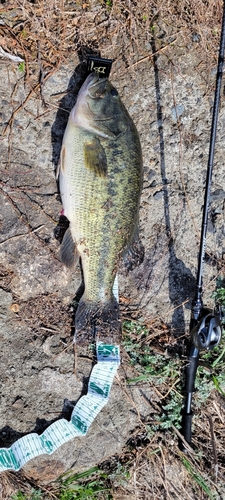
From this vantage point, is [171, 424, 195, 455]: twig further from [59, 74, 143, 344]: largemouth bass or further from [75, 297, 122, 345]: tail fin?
[59, 74, 143, 344]: largemouth bass

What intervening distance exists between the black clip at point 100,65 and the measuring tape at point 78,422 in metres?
1.70

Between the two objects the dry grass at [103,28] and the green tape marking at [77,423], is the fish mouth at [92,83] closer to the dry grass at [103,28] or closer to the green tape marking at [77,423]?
the dry grass at [103,28]

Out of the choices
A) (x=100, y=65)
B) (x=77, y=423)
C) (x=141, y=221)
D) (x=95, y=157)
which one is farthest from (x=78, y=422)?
(x=100, y=65)

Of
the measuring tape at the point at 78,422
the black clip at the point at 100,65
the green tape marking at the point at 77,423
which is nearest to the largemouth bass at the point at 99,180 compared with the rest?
the black clip at the point at 100,65

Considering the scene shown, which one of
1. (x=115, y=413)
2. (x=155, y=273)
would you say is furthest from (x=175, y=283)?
(x=115, y=413)

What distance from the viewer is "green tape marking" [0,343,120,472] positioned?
360cm

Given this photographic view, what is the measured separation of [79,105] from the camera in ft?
10.8

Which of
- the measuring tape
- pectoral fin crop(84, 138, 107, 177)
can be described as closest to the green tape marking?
the measuring tape

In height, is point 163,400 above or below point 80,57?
below

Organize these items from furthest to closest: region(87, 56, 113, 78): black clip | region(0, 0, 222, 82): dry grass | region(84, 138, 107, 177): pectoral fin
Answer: region(0, 0, 222, 82): dry grass
region(87, 56, 113, 78): black clip
region(84, 138, 107, 177): pectoral fin

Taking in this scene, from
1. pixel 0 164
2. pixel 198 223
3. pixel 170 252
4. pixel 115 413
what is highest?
pixel 0 164

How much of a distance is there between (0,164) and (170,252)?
63.9 inches

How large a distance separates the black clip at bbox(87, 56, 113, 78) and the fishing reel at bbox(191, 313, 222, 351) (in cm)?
207

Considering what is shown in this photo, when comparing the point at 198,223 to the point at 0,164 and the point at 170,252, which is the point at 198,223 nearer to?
the point at 170,252
